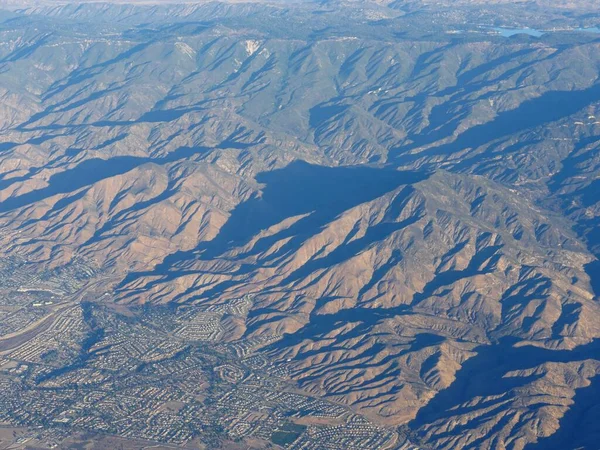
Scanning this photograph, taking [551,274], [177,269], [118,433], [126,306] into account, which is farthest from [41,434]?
[551,274]

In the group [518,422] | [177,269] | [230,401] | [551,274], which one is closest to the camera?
[518,422]

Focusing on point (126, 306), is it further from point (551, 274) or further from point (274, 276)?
point (551, 274)

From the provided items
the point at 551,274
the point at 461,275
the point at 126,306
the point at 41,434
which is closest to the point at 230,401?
the point at 41,434

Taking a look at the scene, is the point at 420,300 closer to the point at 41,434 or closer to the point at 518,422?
the point at 518,422

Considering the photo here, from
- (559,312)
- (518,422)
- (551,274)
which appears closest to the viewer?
(518,422)

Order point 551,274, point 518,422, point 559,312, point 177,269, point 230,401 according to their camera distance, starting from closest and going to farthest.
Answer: point 518,422, point 230,401, point 559,312, point 551,274, point 177,269

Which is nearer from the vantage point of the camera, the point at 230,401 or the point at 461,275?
the point at 230,401

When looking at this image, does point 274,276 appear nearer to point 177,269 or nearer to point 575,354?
point 177,269

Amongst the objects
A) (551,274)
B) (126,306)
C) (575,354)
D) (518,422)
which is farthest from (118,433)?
(551,274)

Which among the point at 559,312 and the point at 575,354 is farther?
the point at 559,312
